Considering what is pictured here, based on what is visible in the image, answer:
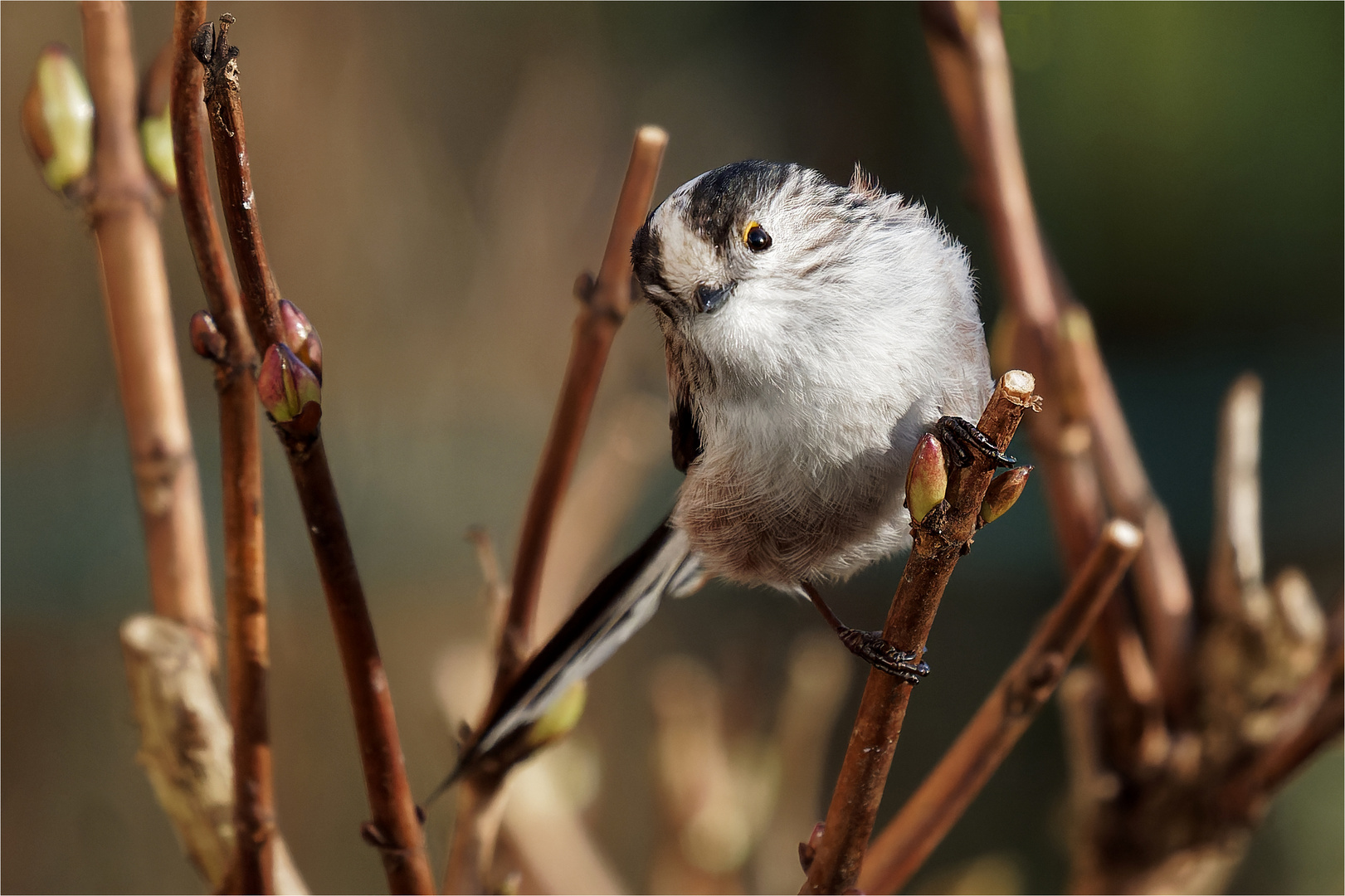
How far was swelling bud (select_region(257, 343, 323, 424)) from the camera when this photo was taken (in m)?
0.43

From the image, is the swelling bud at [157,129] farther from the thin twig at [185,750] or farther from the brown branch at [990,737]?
the brown branch at [990,737]

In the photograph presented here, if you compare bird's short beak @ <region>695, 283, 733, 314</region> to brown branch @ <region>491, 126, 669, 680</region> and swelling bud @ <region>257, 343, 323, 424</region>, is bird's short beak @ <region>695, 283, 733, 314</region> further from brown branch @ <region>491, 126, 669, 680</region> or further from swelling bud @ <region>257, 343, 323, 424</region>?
swelling bud @ <region>257, 343, 323, 424</region>

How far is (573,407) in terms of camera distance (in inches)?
29.5

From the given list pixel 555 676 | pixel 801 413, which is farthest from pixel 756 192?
pixel 555 676

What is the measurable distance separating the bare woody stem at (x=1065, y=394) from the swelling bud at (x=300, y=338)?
0.65 meters

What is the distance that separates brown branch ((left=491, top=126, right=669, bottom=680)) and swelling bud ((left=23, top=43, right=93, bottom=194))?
347 mm

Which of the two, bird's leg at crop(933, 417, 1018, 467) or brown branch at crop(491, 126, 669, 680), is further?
brown branch at crop(491, 126, 669, 680)

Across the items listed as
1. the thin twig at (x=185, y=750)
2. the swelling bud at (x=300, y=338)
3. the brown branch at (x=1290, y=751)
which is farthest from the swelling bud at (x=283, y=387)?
the brown branch at (x=1290, y=751)

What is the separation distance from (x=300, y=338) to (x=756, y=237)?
0.36 m

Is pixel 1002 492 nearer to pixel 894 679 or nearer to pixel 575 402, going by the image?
pixel 894 679

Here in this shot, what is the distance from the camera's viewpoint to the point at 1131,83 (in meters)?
2.01

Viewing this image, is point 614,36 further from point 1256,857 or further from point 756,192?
point 1256,857

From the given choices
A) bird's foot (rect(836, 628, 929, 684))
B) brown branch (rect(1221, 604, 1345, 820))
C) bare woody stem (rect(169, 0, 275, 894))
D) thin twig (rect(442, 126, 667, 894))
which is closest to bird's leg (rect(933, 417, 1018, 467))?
bird's foot (rect(836, 628, 929, 684))

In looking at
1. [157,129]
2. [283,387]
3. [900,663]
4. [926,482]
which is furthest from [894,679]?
[157,129]
